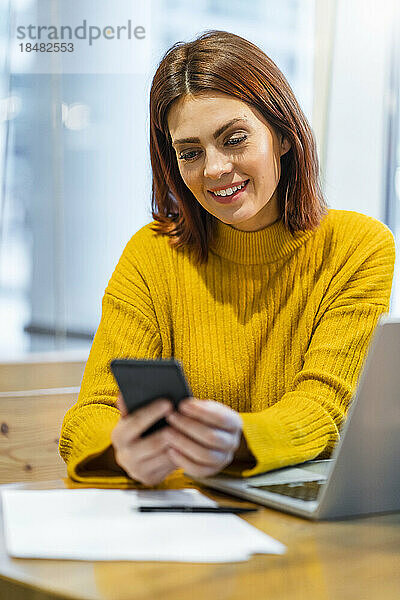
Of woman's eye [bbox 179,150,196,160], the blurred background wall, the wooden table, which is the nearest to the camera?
the wooden table

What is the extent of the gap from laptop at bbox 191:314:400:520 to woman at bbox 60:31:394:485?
347 mm

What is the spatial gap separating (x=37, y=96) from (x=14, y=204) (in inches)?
13.4

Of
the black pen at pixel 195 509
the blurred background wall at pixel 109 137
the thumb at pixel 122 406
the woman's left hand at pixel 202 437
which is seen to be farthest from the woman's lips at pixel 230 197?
the blurred background wall at pixel 109 137

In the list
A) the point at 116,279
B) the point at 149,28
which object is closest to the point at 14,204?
the point at 149,28

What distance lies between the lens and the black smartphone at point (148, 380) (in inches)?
38.0

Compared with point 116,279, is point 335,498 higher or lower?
lower

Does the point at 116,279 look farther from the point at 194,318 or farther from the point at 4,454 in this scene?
the point at 4,454

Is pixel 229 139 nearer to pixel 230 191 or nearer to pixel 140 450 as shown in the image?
pixel 230 191

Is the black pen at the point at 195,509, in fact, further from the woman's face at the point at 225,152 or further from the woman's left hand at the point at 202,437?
the woman's face at the point at 225,152

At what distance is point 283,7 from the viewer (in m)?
3.12

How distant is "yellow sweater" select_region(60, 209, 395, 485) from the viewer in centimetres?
150

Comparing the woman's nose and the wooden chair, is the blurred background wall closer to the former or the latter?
the wooden chair

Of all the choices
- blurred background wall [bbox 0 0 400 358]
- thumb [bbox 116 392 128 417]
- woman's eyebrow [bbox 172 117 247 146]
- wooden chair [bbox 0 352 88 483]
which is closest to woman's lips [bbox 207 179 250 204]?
woman's eyebrow [bbox 172 117 247 146]

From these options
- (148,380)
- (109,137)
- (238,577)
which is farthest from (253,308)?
(109,137)
